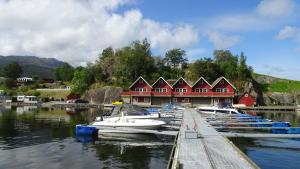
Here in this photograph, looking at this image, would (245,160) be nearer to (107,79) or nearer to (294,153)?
(294,153)

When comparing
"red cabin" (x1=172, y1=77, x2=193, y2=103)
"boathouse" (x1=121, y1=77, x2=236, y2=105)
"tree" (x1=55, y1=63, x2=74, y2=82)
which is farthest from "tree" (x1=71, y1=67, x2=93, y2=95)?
"tree" (x1=55, y1=63, x2=74, y2=82)

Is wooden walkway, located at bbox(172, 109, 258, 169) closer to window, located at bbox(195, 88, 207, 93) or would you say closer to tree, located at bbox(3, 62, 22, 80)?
window, located at bbox(195, 88, 207, 93)

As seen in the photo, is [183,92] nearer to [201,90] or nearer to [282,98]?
[201,90]

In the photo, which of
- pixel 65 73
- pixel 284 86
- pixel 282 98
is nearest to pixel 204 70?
pixel 282 98

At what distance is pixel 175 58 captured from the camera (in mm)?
126500

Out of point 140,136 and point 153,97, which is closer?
point 140,136

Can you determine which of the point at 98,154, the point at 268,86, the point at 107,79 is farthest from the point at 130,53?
the point at 98,154

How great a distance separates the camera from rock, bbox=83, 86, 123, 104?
99.6 m

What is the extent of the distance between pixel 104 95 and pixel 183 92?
2472 cm

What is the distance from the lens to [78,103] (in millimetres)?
97938

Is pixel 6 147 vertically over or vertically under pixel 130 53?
under

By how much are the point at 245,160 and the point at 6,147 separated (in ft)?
64.1

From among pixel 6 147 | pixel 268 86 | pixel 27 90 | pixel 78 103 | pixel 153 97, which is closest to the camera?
pixel 6 147

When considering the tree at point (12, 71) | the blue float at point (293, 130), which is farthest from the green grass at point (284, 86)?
the tree at point (12, 71)
